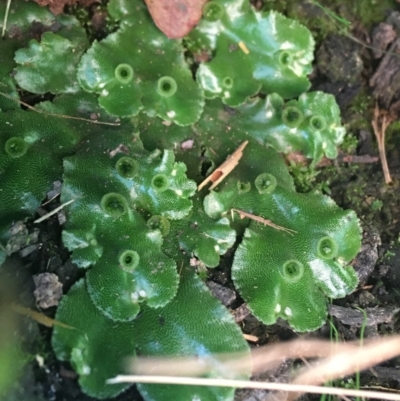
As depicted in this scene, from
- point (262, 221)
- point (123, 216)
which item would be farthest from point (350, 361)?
point (123, 216)

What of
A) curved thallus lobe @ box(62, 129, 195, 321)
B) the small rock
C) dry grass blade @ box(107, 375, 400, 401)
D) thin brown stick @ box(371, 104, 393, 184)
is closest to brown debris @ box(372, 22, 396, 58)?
thin brown stick @ box(371, 104, 393, 184)

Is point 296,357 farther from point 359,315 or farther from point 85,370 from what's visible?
point 85,370

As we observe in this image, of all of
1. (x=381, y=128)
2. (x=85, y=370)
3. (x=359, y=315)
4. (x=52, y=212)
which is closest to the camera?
(x=85, y=370)

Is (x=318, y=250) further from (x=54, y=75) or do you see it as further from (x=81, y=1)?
(x=81, y=1)

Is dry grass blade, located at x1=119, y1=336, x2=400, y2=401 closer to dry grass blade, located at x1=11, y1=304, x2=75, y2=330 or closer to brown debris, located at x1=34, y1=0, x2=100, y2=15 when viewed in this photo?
dry grass blade, located at x1=11, y1=304, x2=75, y2=330

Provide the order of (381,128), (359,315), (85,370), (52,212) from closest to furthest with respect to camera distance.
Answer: (85,370) < (52,212) < (359,315) < (381,128)

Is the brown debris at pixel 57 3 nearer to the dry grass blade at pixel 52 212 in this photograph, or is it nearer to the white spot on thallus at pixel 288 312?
the dry grass blade at pixel 52 212
